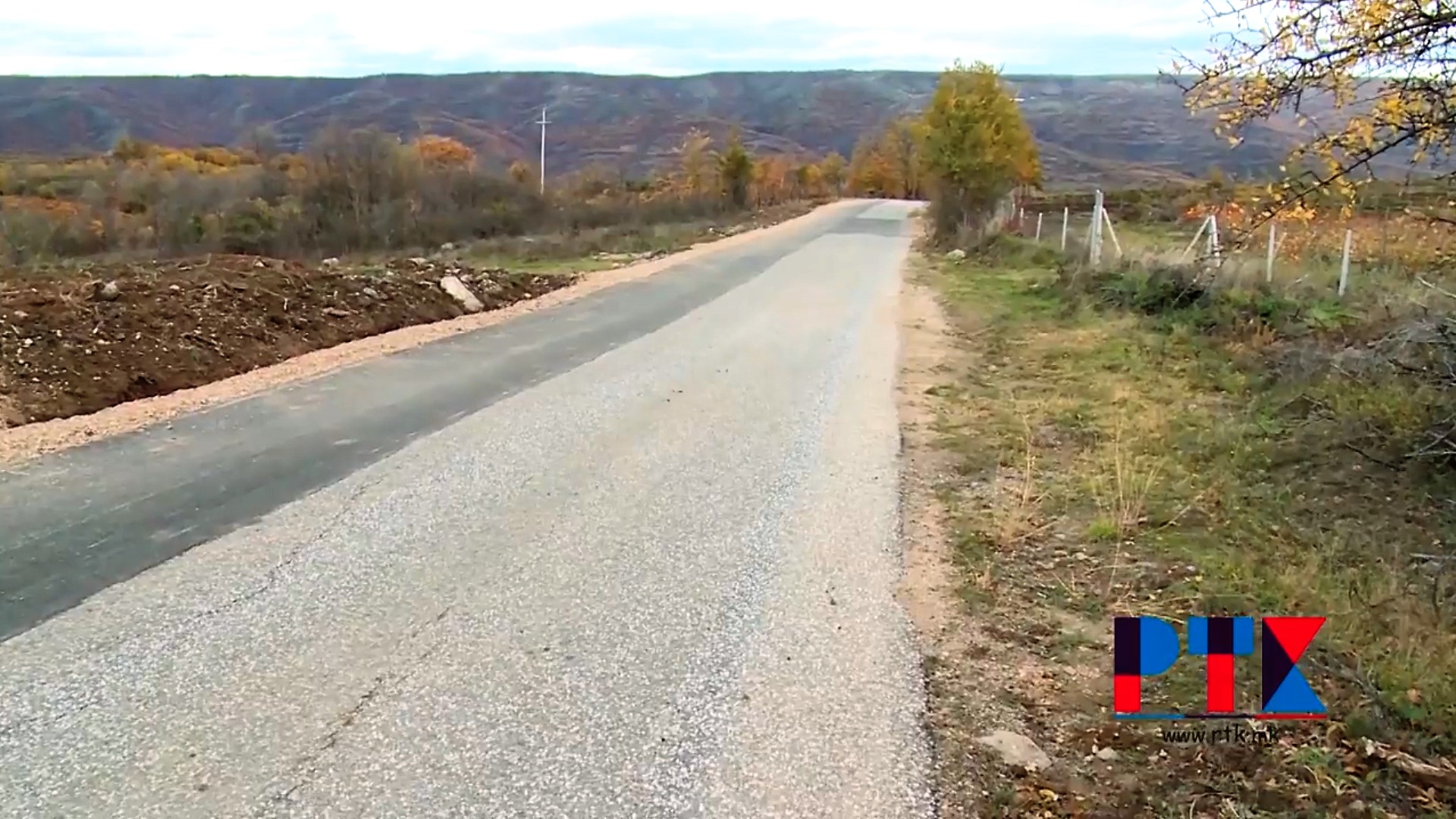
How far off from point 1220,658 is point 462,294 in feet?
39.7

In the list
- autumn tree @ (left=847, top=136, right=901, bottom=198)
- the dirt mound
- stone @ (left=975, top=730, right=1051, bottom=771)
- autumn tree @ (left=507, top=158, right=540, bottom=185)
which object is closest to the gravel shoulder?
the dirt mound

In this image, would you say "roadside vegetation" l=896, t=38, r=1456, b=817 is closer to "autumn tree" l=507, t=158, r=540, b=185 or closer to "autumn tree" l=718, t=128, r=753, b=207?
"autumn tree" l=718, t=128, r=753, b=207

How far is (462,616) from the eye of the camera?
4.36 m

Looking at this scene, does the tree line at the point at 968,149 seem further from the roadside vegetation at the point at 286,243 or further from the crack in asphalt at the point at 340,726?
the crack in asphalt at the point at 340,726

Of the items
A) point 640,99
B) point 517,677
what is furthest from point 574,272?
point 640,99

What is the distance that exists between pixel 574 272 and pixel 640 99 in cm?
15304

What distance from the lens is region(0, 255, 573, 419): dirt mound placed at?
27.3 ft

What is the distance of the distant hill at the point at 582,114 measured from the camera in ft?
393

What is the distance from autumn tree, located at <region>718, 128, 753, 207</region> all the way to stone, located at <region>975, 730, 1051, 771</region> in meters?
51.8

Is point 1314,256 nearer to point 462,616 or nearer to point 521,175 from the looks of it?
point 462,616

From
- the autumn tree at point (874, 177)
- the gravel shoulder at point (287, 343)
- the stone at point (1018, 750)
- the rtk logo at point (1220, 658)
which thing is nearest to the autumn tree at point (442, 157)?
the autumn tree at point (874, 177)

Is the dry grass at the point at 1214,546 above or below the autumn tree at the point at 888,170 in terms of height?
below

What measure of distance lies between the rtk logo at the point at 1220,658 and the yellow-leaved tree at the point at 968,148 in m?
27.2

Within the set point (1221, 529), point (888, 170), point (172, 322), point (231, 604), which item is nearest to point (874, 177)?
point (888, 170)
